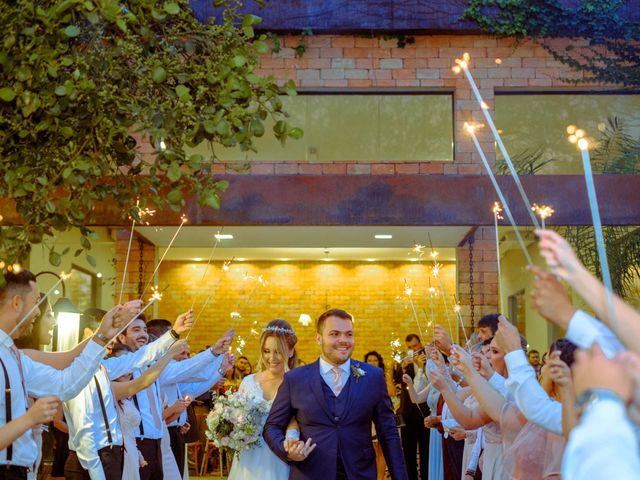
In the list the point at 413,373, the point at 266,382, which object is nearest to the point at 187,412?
the point at 266,382

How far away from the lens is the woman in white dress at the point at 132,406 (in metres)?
6.06

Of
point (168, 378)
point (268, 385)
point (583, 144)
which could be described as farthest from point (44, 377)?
point (168, 378)

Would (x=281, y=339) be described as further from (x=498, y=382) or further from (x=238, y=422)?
(x=498, y=382)

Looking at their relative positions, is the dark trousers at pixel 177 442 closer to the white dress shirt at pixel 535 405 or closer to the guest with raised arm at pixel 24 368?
the guest with raised arm at pixel 24 368

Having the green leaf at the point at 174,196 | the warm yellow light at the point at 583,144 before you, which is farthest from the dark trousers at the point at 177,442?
the warm yellow light at the point at 583,144

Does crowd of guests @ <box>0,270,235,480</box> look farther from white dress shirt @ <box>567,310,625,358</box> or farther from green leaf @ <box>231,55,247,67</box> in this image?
white dress shirt @ <box>567,310,625,358</box>


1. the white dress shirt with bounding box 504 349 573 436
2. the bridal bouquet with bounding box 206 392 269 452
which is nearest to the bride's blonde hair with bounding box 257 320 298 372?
the bridal bouquet with bounding box 206 392 269 452

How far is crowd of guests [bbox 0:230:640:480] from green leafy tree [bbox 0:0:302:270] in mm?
739

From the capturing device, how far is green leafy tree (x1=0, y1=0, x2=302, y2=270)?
144 inches

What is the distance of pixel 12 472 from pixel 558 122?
10120 millimetres

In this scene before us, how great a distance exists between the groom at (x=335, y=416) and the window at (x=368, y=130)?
7.15 meters

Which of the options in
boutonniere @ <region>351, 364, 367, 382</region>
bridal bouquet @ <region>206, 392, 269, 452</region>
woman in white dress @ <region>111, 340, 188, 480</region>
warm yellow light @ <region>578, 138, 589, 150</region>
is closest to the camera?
warm yellow light @ <region>578, 138, 589, 150</region>

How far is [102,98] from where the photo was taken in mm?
3867

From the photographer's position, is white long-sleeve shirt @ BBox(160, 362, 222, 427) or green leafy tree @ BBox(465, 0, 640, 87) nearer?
white long-sleeve shirt @ BBox(160, 362, 222, 427)
